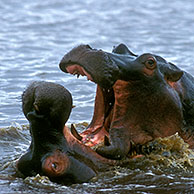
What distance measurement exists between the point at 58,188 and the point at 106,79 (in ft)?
3.03

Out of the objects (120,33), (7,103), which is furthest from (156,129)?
(120,33)

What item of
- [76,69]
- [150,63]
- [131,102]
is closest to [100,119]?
[131,102]

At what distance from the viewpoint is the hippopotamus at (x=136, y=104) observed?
5469 mm

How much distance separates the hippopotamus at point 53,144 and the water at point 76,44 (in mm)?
102

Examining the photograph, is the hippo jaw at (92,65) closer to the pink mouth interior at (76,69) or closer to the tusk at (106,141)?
the pink mouth interior at (76,69)

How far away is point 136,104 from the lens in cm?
564

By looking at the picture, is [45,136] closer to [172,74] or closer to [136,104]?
[136,104]

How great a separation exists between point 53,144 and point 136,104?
2.74 ft

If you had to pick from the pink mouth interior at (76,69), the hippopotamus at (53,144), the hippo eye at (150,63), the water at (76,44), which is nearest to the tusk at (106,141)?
the hippopotamus at (53,144)

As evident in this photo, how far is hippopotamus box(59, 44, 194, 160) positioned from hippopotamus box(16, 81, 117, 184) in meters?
0.17

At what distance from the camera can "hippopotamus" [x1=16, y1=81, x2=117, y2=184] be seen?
5027 millimetres

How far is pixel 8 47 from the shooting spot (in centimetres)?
1276

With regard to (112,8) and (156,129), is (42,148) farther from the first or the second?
(112,8)

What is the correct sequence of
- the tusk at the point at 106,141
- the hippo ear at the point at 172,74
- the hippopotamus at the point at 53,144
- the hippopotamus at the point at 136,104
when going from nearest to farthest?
the hippopotamus at the point at 53,144
the tusk at the point at 106,141
the hippopotamus at the point at 136,104
the hippo ear at the point at 172,74
